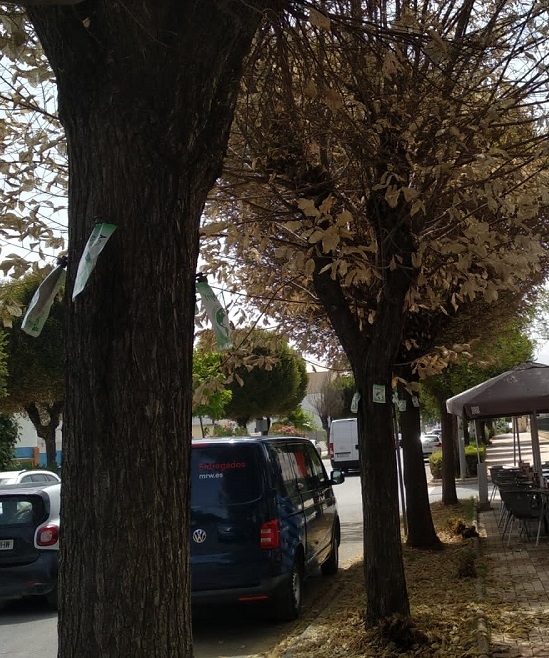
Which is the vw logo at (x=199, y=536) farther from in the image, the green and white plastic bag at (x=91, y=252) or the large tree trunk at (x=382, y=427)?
the green and white plastic bag at (x=91, y=252)

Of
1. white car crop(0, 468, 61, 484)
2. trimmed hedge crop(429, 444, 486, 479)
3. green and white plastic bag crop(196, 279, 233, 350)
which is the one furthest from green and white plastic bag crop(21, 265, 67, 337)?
trimmed hedge crop(429, 444, 486, 479)

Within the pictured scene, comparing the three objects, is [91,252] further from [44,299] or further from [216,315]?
[216,315]

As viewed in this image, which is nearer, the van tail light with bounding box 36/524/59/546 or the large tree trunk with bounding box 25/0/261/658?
the large tree trunk with bounding box 25/0/261/658

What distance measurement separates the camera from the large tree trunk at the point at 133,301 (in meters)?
2.94

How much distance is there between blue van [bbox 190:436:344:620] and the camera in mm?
7551

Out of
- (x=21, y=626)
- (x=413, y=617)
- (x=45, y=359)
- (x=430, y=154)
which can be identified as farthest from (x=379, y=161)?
(x=45, y=359)

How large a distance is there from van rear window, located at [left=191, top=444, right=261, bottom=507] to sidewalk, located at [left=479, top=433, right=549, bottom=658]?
2542 millimetres

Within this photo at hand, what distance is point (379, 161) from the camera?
7086mm

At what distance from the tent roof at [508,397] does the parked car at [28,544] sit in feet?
21.0

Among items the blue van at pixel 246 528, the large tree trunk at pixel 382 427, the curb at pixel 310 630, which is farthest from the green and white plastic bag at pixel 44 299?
the blue van at pixel 246 528

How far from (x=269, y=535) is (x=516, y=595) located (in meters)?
2.58

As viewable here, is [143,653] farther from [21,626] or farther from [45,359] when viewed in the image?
[45,359]

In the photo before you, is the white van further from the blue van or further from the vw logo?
the vw logo

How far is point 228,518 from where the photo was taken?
7680mm
